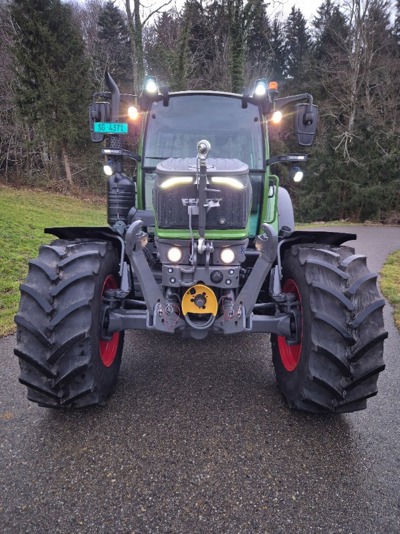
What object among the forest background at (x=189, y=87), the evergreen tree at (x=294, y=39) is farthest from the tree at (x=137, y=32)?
the evergreen tree at (x=294, y=39)

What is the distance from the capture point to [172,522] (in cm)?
175

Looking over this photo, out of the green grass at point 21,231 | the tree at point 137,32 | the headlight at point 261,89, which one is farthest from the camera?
the tree at point 137,32

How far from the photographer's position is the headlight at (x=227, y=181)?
2.27m

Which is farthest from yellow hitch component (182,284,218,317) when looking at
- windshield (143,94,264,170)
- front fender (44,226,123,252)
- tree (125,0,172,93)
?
tree (125,0,172,93)

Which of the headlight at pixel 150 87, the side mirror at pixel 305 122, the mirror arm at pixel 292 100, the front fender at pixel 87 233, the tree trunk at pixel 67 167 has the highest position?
the tree trunk at pixel 67 167

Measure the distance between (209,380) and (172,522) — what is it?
4.24 ft

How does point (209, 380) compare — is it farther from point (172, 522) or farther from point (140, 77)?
point (140, 77)

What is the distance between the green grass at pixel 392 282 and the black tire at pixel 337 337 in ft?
8.54

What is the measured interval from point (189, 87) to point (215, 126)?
62.2 ft

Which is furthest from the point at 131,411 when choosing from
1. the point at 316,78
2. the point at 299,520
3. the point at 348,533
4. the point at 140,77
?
the point at 316,78

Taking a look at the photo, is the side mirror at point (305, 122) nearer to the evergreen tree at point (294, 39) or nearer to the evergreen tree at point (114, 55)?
the evergreen tree at point (114, 55)

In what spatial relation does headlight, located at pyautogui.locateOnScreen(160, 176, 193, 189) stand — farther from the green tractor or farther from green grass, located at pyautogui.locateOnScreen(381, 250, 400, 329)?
green grass, located at pyautogui.locateOnScreen(381, 250, 400, 329)

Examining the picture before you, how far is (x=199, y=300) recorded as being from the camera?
7.70 ft

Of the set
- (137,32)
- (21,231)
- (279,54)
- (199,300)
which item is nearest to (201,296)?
(199,300)
